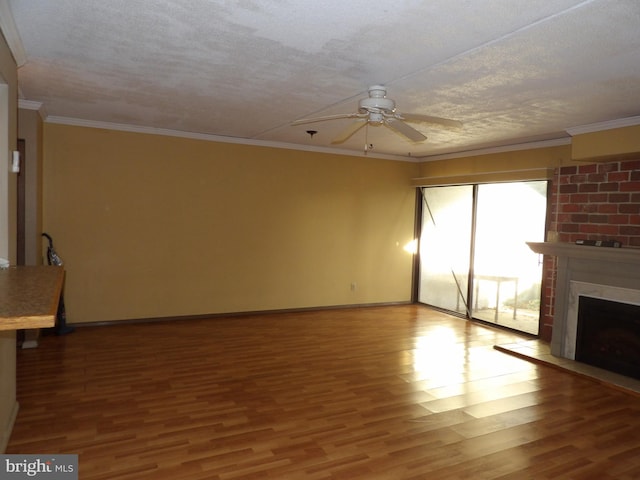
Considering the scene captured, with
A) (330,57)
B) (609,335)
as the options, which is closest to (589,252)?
(609,335)

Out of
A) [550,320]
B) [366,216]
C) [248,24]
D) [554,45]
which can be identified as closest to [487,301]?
[550,320]

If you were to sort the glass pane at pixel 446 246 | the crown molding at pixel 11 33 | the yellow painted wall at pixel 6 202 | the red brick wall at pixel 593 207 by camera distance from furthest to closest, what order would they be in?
the glass pane at pixel 446 246 → the red brick wall at pixel 593 207 → the yellow painted wall at pixel 6 202 → the crown molding at pixel 11 33

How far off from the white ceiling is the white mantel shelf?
3.91 ft

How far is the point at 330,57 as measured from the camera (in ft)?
8.96

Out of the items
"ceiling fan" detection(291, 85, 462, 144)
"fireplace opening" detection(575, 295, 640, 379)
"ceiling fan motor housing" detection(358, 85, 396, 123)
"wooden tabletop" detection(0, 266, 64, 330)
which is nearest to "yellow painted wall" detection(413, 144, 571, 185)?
"fireplace opening" detection(575, 295, 640, 379)

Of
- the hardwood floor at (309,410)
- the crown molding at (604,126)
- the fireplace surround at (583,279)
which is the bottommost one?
the hardwood floor at (309,410)

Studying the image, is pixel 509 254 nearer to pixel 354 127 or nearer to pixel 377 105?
pixel 354 127

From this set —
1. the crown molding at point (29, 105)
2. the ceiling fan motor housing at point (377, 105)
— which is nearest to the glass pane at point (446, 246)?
the ceiling fan motor housing at point (377, 105)

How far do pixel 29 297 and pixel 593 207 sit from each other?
506 centimetres

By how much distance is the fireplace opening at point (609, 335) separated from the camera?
406 cm

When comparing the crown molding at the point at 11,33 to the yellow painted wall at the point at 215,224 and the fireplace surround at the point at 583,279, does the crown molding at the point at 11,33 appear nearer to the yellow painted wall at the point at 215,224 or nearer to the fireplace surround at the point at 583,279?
the yellow painted wall at the point at 215,224

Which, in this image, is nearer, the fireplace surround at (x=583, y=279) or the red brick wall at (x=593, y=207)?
the fireplace surround at (x=583, y=279)

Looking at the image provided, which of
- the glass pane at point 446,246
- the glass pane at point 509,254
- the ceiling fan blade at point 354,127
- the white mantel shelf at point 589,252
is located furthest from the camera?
the glass pane at point 446,246

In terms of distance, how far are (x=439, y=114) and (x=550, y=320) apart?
288cm
